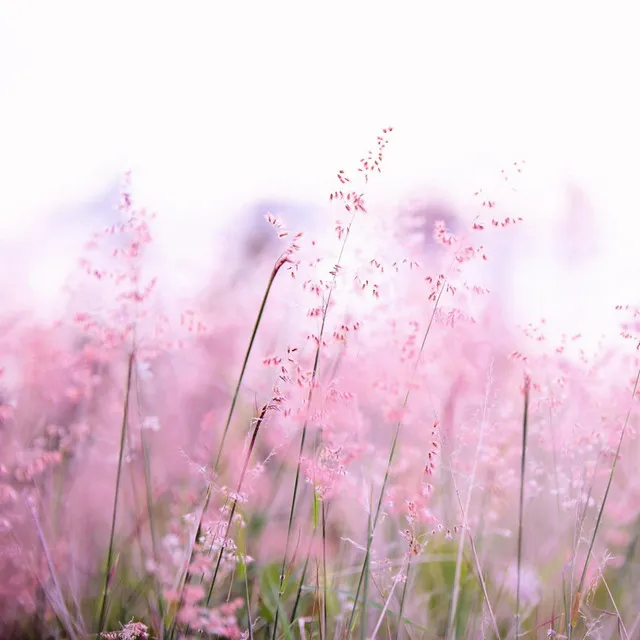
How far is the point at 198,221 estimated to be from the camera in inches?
88.3

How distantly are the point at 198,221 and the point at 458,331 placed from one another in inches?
39.0

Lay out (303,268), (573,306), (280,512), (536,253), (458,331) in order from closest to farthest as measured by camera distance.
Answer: (303,268)
(458,331)
(280,512)
(573,306)
(536,253)

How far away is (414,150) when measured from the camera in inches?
85.5

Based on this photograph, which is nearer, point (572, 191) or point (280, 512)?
point (280, 512)

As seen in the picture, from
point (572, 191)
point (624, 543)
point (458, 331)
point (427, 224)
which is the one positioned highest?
point (572, 191)

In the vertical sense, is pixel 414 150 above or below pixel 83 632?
above

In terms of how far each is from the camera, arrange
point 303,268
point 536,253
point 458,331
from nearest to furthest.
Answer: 1. point 303,268
2. point 458,331
3. point 536,253

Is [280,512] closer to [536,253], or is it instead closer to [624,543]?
[624,543]

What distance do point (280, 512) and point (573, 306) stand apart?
1020mm

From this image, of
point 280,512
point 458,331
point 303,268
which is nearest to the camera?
point 303,268

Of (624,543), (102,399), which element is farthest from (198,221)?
(624,543)

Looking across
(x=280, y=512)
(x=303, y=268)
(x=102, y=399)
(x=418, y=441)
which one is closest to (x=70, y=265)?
(x=102, y=399)

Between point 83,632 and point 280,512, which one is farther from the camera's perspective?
point 280,512

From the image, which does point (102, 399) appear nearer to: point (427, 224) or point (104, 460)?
point (104, 460)
